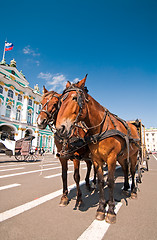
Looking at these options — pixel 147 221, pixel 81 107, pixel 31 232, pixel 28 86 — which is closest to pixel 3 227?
pixel 31 232

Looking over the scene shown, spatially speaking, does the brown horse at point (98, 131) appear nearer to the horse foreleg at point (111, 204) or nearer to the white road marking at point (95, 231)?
the horse foreleg at point (111, 204)

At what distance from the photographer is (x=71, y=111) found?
2250 mm

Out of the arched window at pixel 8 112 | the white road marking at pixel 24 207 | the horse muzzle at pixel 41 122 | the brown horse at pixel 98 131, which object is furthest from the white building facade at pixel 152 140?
the horse muzzle at pixel 41 122

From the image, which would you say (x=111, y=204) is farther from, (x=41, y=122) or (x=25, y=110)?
(x=25, y=110)

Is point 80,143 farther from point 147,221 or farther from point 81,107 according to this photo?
point 147,221

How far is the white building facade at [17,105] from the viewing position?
2666cm

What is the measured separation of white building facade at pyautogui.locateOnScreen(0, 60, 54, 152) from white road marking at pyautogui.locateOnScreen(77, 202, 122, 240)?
27.0m

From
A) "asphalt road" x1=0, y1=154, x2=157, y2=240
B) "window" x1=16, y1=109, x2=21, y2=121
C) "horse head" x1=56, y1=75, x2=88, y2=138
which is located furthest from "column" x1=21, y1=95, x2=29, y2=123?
"horse head" x1=56, y1=75, x2=88, y2=138

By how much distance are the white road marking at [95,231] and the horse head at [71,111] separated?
155 cm

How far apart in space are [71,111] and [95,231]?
1990 millimetres

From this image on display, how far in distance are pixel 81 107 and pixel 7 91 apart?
29453 mm

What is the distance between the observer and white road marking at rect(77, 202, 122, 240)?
205 centimetres

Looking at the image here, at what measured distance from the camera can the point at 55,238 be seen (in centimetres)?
Result: 202

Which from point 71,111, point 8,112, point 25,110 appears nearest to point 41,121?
point 71,111
